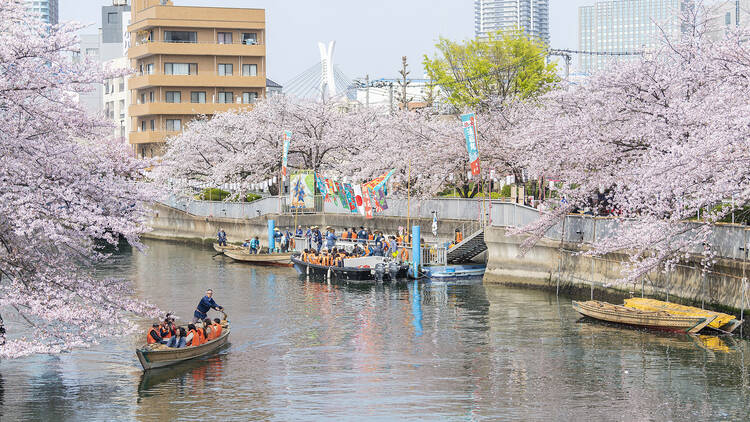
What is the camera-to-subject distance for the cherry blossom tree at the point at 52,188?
21.0 meters

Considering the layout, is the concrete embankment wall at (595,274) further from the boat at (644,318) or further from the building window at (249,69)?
the building window at (249,69)

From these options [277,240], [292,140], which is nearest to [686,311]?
[277,240]

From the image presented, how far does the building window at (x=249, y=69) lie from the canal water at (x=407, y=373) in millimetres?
64267

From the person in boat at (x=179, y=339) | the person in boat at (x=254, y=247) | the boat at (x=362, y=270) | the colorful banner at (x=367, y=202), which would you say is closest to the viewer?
the person in boat at (x=179, y=339)

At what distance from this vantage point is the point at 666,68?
36.3 metres

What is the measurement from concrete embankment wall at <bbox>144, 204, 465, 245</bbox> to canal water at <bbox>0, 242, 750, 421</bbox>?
55.0ft

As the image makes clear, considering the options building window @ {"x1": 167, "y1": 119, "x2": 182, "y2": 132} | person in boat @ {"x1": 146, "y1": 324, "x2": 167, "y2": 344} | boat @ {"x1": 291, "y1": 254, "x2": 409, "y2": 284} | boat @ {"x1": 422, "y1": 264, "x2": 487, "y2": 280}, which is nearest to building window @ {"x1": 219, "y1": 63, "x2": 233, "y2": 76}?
building window @ {"x1": 167, "y1": 119, "x2": 182, "y2": 132}

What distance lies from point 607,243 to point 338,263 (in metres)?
19.8

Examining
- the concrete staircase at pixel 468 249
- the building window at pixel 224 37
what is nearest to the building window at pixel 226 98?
the building window at pixel 224 37

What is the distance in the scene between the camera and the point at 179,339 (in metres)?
29.2

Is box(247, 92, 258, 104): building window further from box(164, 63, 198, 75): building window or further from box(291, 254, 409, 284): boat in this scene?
box(291, 254, 409, 284): boat

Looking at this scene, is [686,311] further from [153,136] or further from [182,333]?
[153,136]

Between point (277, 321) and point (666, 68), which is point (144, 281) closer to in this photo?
point (277, 321)

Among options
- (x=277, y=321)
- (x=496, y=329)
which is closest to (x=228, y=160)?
(x=277, y=321)
